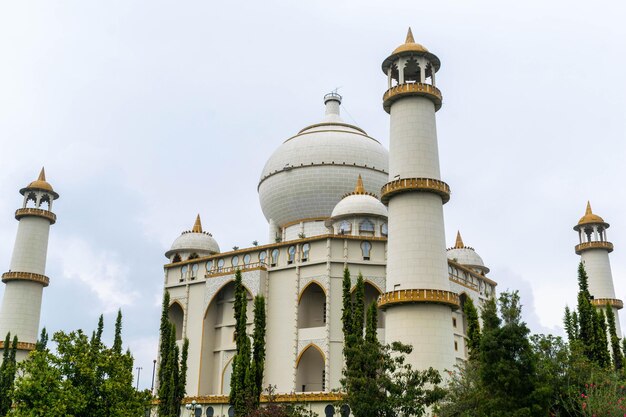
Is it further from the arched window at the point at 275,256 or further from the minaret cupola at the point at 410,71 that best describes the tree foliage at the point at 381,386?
the arched window at the point at 275,256

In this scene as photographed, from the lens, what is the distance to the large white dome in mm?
52562

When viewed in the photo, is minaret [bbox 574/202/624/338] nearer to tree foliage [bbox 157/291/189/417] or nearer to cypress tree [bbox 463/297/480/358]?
cypress tree [bbox 463/297/480/358]

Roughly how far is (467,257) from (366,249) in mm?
15378

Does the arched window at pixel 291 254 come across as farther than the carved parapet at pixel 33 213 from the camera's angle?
No

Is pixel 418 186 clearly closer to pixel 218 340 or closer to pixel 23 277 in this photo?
pixel 218 340

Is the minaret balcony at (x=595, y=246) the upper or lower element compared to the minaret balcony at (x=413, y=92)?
lower

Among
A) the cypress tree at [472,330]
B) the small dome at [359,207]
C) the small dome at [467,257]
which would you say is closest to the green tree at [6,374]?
the small dome at [359,207]

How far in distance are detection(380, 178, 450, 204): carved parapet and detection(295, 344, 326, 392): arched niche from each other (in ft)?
49.6

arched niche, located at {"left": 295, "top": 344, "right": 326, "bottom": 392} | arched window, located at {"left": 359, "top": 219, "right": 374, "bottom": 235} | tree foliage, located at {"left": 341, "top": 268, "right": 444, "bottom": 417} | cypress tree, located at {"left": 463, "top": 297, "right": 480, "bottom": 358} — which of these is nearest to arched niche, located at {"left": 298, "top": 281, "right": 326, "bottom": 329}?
arched niche, located at {"left": 295, "top": 344, "right": 326, "bottom": 392}

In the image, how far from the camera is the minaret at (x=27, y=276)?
53031mm

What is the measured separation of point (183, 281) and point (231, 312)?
5.38 meters

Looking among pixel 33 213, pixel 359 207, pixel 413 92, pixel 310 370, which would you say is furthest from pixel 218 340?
pixel 413 92

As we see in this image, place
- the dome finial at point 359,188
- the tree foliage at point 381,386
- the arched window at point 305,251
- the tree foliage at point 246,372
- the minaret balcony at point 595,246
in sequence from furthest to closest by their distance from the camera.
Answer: the minaret balcony at point 595,246 < the dome finial at point 359,188 < the arched window at point 305,251 < the tree foliage at point 246,372 < the tree foliage at point 381,386

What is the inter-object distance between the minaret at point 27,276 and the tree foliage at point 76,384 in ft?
84.4
